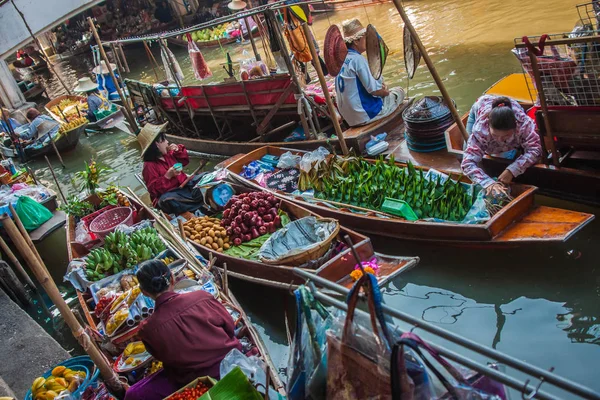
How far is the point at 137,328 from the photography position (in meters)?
4.59

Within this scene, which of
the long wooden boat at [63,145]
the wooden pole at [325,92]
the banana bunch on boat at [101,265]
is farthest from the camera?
the long wooden boat at [63,145]

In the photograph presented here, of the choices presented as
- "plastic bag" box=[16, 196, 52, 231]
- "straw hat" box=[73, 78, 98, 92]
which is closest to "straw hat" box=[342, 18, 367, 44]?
"plastic bag" box=[16, 196, 52, 231]

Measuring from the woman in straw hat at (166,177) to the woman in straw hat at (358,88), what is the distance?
97.7 inches

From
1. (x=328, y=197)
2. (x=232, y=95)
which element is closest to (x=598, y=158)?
(x=328, y=197)

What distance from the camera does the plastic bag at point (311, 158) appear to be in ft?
22.1

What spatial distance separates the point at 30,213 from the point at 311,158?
5.21 meters

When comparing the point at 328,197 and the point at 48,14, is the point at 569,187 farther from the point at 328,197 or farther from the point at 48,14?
the point at 48,14

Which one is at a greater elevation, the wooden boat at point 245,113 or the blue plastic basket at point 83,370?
the wooden boat at point 245,113

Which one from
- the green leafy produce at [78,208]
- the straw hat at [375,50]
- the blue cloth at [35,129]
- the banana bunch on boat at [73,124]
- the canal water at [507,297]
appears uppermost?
the blue cloth at [35,129]

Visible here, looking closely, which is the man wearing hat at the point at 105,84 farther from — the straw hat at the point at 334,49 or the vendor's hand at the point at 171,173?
the straw hat at the point at 334,49

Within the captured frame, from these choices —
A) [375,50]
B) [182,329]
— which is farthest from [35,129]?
[182,329]

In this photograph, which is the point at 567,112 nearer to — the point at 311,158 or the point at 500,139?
the point at 500,139

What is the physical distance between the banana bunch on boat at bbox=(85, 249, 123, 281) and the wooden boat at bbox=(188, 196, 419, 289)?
1.12m

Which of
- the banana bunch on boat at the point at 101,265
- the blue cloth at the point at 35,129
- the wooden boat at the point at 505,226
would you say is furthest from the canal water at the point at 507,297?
the blue cloth at the point at 35,129
